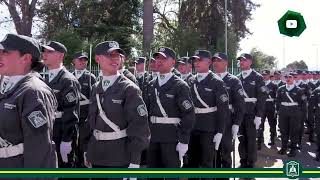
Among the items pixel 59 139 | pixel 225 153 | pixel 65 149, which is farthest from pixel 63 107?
pixel 225 153

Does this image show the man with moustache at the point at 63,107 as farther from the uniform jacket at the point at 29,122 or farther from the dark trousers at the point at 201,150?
the uniform jacket at the point at 29,122

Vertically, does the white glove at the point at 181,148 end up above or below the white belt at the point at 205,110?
below

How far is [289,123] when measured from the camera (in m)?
11.6

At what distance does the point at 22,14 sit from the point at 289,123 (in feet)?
70.9

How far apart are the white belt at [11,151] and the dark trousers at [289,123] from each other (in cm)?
913

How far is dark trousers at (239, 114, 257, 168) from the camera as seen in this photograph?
8.95 meters

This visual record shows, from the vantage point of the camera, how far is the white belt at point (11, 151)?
10.5 feet

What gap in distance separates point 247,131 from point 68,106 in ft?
14.1

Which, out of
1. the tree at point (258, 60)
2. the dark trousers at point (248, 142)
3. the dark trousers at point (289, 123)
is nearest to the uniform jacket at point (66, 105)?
the dark trousers at point (248, 142)

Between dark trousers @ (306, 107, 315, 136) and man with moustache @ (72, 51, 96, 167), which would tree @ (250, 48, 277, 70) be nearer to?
dark trousers @ (306, 107, 315, 136)

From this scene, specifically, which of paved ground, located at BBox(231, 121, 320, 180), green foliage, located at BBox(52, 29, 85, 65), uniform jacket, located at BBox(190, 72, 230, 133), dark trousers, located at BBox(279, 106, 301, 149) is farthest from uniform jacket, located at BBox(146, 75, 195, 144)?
green foliage, located at BBox(52, 29, 85, 65)

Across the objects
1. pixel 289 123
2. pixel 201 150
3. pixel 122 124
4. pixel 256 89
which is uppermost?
pixel 256 89

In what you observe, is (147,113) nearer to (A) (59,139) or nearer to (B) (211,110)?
(A) (59,139)

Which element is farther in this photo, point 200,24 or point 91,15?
point 200,24
